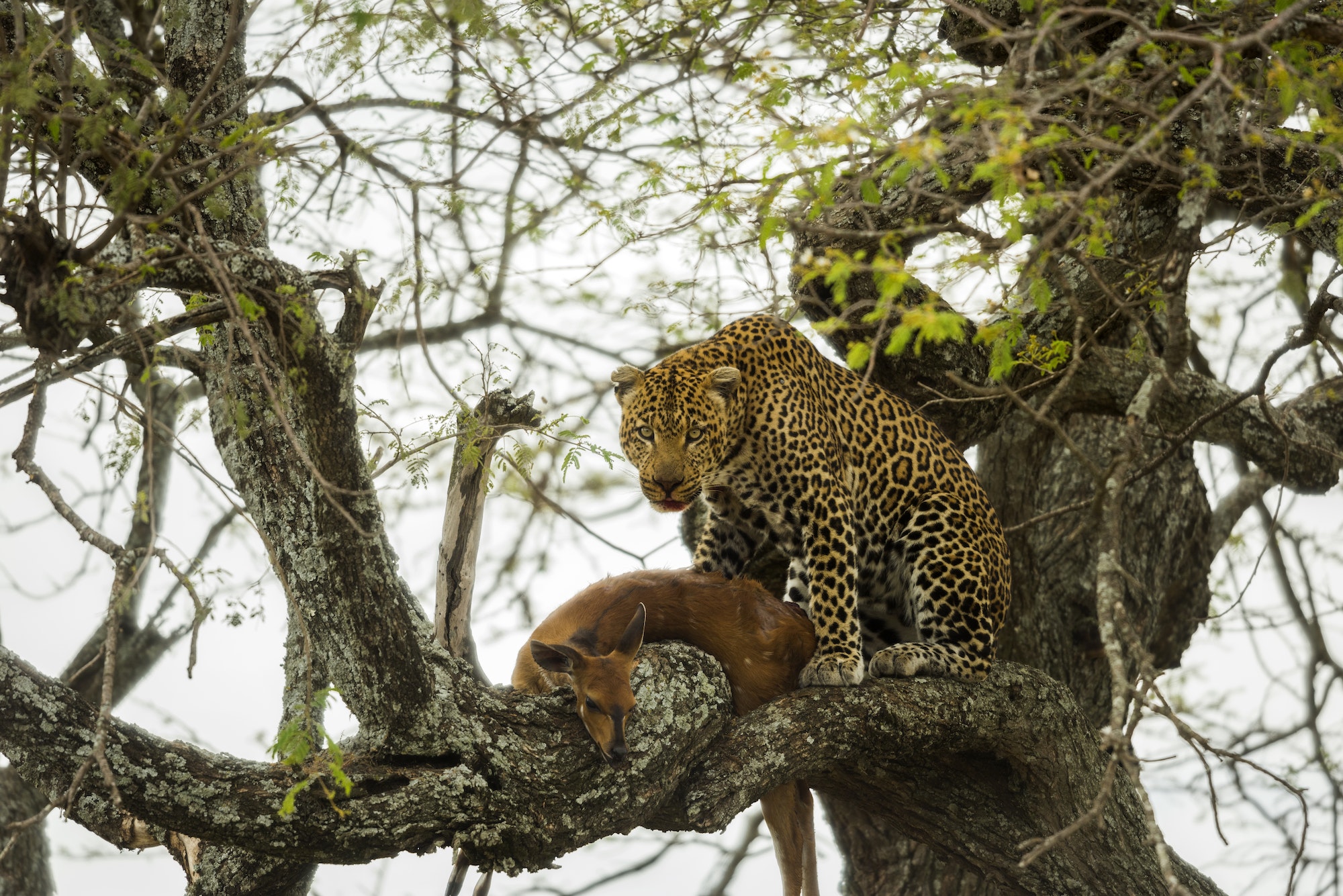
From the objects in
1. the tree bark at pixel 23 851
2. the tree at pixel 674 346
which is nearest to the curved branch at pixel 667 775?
the tree at pixel 674 346

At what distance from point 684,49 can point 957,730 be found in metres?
3.65

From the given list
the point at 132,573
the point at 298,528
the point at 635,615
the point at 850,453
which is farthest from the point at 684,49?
the point at 132,573

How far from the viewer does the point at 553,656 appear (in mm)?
4855

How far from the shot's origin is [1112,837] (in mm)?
5758

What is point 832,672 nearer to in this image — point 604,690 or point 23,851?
point 604,690

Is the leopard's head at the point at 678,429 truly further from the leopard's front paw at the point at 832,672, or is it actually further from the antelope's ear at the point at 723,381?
the leopard's front paw at the point at 832,672

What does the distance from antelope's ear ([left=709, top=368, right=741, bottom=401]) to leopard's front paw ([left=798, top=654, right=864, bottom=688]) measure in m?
1.22

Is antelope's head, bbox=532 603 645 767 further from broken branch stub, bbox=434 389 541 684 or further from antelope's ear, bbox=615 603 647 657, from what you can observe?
broken branch stub, bbox=434 389 541 684

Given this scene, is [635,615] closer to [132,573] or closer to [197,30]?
[132,573]

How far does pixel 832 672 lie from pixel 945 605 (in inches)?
27.9

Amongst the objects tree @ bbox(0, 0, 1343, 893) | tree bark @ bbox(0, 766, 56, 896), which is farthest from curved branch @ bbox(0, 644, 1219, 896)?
tree bark @ bbox(0, 766, 56, 896)

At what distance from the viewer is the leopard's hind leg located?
548 cm

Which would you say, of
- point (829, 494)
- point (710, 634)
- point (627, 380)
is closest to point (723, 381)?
A: point (627, 380)

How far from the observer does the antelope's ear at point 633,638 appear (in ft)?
15.9
